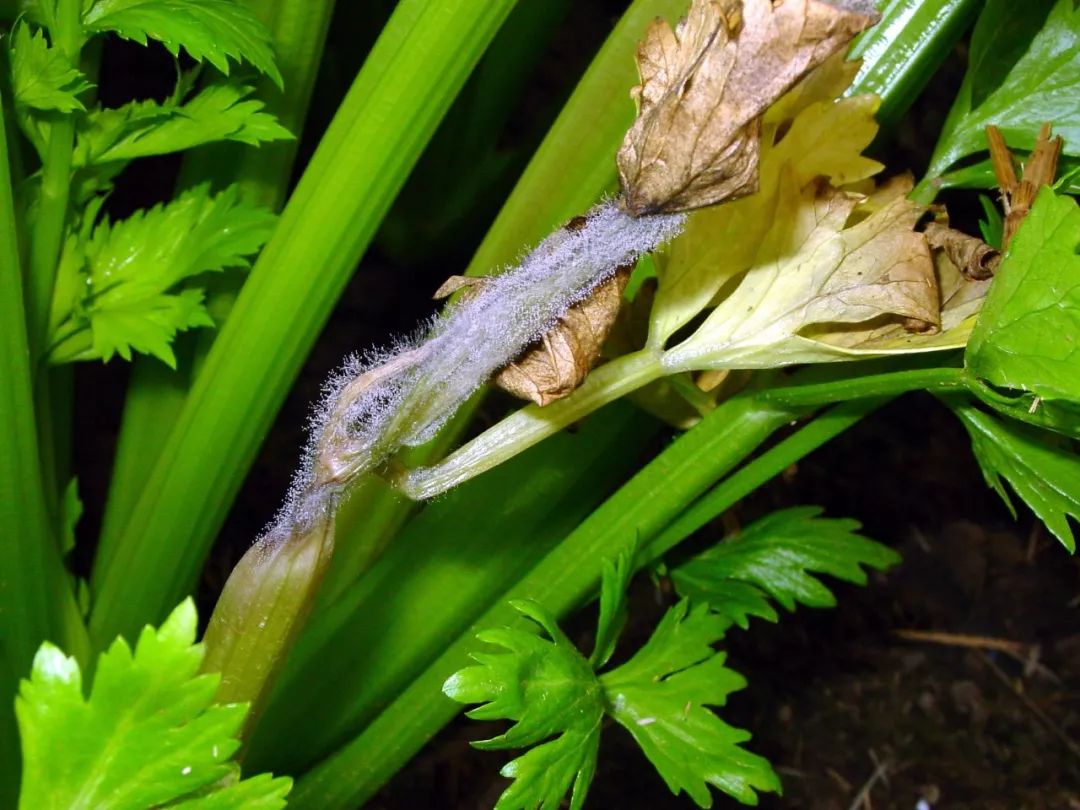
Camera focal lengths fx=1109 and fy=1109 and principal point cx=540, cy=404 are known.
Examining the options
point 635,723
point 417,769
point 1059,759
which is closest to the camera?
point 635,723

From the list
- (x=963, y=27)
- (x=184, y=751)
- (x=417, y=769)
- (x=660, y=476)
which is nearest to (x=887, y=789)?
(x=417, y=769)

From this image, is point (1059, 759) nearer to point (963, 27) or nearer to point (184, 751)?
point (963, 27)

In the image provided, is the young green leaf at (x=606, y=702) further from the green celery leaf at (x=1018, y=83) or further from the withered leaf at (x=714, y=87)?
the green celery leaf at (x=1018, y=83)

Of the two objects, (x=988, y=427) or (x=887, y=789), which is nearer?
(x=988, y=427)

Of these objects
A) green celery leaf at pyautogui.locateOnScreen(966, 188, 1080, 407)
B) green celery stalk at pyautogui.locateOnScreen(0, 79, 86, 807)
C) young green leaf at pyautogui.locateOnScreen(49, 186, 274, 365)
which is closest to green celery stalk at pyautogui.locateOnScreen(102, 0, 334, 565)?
young green leaf at pyautogui.locateOnScreen(49, 186, 274, 365)

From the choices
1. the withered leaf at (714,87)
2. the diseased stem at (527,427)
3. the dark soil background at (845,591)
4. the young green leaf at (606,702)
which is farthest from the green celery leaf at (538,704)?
the dark soil background at (845,591)

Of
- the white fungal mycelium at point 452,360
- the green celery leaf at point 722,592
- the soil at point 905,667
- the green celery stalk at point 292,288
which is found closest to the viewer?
the white fungal mycelium at point 452,360
